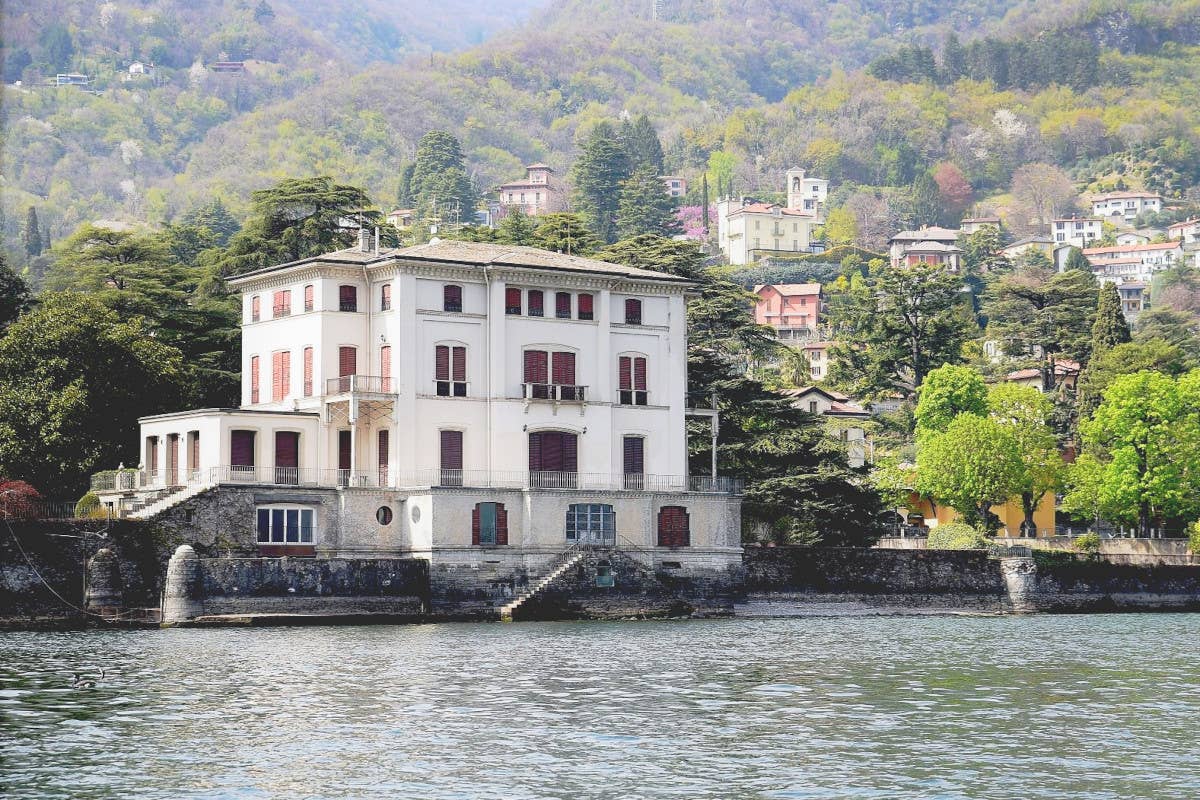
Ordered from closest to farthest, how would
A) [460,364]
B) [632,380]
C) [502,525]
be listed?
[502,525], [460,364], [632,380]

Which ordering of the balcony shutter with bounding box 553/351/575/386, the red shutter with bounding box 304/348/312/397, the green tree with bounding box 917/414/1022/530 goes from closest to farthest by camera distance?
the red shutter with bounding box 304/348/312/397 → the balcony shutter with bounding box 553/351/575/386 → the green tree with bounding box 917/414/1022/530

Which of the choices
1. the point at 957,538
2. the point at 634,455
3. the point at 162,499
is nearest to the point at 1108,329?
the point at 957,538

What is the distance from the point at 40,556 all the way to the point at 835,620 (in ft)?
80.9

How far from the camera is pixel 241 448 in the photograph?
202 ft

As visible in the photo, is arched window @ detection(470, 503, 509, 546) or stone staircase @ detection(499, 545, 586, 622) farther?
arched window @ detection(470, 503, 509, 546)

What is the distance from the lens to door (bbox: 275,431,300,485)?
203 ft

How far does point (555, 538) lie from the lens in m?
62.5

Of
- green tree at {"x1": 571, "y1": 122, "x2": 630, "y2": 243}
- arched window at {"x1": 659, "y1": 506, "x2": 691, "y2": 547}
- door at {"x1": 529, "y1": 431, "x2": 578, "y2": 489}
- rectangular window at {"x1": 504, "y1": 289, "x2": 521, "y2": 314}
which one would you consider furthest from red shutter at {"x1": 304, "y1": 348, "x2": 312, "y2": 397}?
green tree at {"x1": 571, "y1": 122, "x2": 630, "y2": 243}

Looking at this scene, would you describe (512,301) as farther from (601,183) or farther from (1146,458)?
(601,183)

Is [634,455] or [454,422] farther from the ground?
[454,422]

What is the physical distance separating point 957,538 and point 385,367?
933 inches

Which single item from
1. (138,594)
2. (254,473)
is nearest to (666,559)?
(254,473)

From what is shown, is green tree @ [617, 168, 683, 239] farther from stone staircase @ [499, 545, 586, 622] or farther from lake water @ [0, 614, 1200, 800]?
lake water @ [0, 614, 1200, 800]

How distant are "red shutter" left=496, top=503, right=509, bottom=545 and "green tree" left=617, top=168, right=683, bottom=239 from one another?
11204 centimetres
